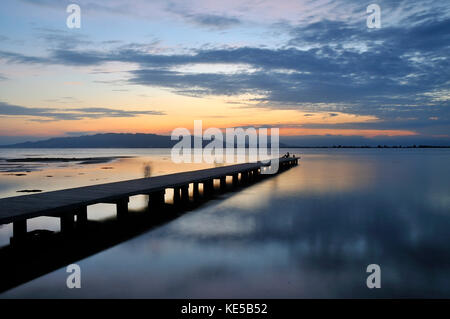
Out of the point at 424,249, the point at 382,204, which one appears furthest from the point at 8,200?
the point at 382,204

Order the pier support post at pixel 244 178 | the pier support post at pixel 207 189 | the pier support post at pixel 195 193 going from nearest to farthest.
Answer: the pier support post at pixel 195 193 < the pier support post at pixel 207 189 < the pier support post at pixel 244 178

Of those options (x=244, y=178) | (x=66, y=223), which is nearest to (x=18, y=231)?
(x=66, y=223)

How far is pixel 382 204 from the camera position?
15648 mm

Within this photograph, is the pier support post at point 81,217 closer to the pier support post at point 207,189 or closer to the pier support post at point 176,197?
the pier support post at point 176,197

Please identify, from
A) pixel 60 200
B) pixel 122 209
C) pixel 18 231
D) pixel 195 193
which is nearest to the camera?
pixel 18 231

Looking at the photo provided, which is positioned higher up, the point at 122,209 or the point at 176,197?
the point at 122,209

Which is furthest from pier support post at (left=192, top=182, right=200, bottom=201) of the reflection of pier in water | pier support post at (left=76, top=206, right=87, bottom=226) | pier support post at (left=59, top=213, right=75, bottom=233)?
pier support post at (left=59, top=213, right=75, bottom=233)

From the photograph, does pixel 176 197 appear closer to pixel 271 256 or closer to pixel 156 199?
pixel 156 199

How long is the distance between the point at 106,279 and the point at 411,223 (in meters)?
10.1

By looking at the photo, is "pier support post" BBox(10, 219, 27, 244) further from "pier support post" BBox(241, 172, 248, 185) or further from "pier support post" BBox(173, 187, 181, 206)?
"pier support post" BBox(241, 172, 248, 185)

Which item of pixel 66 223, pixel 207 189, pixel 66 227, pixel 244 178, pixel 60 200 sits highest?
pixel 60 200

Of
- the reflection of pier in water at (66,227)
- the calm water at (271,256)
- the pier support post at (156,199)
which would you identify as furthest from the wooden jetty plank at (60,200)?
the calm water at (271,256)

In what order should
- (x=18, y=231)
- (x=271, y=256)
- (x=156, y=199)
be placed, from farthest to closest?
(x=156, y=199) < (x=271, y=256) < (x=18, y=231)
